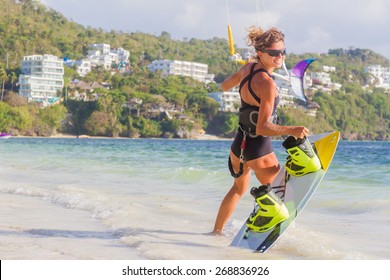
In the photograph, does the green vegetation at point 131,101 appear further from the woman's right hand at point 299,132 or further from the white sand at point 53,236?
the woman's right hand at point 299,132

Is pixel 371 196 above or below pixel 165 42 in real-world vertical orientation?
below

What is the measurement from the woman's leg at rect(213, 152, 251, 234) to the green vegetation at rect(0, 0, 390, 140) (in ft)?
239

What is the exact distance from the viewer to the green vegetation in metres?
90.6

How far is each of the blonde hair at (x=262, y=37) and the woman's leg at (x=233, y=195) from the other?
2.81ft

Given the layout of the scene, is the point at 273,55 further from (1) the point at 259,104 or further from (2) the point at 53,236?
(2) the point at 53,236

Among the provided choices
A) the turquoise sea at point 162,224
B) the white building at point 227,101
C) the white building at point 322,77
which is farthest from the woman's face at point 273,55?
the white building at point 322,77

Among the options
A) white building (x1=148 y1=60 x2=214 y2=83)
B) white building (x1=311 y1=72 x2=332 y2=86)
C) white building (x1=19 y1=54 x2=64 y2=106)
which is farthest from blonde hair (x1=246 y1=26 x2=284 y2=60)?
white building (x1=311 y1=72 x2=332 y2=86)

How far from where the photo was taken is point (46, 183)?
10195mm

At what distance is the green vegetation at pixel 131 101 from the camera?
9056cm

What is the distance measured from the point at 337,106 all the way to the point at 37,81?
201ft

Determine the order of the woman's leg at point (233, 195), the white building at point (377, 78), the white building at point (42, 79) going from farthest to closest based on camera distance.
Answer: the white building at point (377, 78) < the white building at point (42, 79) < the woman's leg at point (233, 195)

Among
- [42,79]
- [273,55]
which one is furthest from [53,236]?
[42,79]

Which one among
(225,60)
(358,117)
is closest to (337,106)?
(358,117)

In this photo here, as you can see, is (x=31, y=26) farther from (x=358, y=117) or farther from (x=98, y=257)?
(x=98, y=257)
